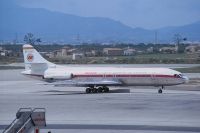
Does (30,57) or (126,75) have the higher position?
(30,57)

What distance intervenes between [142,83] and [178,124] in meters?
26.7

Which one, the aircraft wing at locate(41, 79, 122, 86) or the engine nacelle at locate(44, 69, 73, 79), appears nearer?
the aircraft wing at locate(41, 79, 122, 86)

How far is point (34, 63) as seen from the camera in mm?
59344

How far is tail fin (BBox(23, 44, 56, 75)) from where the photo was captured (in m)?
59.0

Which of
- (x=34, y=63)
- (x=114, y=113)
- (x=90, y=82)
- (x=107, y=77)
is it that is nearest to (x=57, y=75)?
(x=34, y=63)

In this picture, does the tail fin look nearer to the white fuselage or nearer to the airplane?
the airplane

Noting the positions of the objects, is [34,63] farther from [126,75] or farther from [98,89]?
[126,75]

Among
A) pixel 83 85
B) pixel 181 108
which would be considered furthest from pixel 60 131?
pixel 83 85

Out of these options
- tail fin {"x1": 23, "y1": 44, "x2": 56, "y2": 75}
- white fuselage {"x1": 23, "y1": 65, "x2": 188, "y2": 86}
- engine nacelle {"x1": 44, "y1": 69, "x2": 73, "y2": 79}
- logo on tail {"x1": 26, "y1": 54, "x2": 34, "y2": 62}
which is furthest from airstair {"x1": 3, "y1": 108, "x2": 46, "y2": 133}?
logo on tail {"x1": 26, "y1": 54, "x2": 34, "y2": 62}

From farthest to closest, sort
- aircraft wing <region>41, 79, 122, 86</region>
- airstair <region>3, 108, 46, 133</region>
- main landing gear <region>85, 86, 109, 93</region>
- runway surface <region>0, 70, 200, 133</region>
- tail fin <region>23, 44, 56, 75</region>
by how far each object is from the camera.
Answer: tail fin <region>23, 44, 56, 75</region> → main landing gear <region>85, 86, 109, 93</region> → aircraft wing <region>41, 79, 122, 86</region> → runway surface <region>0, 70, 200, 133</region> → airstair <region>3, 108, 46, 133</region>

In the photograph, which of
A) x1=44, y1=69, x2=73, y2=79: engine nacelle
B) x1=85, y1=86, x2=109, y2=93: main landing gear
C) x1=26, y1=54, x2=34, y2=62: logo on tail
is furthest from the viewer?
x1=26, y1=54, x2=34, y2=62: logo on tail

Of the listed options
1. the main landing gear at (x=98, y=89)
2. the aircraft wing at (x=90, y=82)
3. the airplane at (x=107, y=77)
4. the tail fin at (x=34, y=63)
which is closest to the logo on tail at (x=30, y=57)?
the tail fin at (x=34, y=63)

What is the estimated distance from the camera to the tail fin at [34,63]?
2322 inches

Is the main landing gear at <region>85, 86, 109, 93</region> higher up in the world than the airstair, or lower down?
lower down
